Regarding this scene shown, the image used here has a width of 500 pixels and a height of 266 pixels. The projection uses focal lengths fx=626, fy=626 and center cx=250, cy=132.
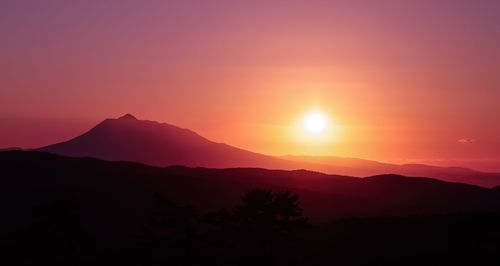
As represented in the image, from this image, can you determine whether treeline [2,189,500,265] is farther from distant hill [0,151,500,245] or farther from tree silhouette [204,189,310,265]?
distant hill [0,151,500,245]

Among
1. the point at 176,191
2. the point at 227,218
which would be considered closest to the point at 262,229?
the point at 227,218

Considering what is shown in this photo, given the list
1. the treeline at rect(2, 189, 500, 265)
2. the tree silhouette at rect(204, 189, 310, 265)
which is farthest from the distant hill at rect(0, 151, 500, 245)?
the tree silhouette at rect(204, 189, 310, 265)

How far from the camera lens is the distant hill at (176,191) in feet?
134

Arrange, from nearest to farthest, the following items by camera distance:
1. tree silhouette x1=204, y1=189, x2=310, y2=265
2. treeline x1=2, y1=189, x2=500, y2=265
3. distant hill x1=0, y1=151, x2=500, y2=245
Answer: treeline x1=2, y1=189, x2=500, y2=265
tree silhouette x1=204, y1=189, x2=310, y2=265
distant hill x1=0, y1=151, x2=500, y2=245

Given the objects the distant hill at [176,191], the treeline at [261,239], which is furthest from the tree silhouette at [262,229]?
the distant hill at [176,191]

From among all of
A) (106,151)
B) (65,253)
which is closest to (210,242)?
(65,253)

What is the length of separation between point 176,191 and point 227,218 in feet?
101

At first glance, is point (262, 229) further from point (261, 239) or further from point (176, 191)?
point (176, 191)

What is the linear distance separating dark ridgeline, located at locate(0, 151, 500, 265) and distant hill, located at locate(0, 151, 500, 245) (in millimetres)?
95

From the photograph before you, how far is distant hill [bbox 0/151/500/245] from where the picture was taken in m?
40.8

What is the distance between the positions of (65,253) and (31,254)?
783 mm

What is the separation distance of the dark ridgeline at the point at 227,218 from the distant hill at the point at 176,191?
9 cm

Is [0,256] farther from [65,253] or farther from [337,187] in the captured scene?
[337,187]

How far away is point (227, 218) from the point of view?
17.3 meters
